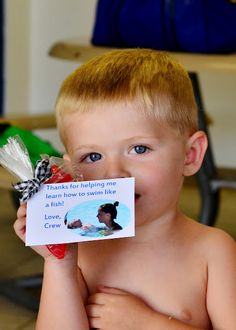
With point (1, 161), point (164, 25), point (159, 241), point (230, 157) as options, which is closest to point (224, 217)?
point (230, 157)

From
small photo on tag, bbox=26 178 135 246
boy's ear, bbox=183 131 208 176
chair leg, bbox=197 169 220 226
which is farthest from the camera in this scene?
chair leg, bbox=197 169 220 226

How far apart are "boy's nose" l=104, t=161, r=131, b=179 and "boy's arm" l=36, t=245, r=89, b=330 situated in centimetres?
11

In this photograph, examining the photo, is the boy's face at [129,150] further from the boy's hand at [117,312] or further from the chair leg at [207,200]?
the chair leg at [207,200]

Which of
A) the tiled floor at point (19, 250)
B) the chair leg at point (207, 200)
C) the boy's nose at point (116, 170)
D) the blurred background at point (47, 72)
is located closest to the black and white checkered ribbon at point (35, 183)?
the boy's nose at point (116, 170)

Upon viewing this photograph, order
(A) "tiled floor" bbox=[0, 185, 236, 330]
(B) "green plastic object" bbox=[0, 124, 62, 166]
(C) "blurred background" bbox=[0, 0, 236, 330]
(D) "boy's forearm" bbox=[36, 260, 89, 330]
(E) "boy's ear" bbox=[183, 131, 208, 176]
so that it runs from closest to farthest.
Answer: (D) "boy's forearm" bbox=[36, 260, 89, 330], (E) "boy's ear" bbox=[183, 131, 208, 176], (A) "tiled floor" bbox=[0, 185, 236, 330], (B) "green plastic object" bbox=[0, 124, 62, 166], (C) "blurred background" bbox=[0, 0, 236, 330]

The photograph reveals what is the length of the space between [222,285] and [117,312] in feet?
0.49

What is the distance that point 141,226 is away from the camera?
113cm

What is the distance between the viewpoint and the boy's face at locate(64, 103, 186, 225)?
106 cm

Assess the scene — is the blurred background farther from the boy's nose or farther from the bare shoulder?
the boy's nose

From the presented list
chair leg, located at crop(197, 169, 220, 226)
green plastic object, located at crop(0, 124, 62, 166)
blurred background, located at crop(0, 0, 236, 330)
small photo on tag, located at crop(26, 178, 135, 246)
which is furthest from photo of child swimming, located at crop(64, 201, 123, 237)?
blurred background, located at crop(0, 0, 236, 330)

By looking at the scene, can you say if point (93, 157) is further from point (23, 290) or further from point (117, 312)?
point (23, 290)

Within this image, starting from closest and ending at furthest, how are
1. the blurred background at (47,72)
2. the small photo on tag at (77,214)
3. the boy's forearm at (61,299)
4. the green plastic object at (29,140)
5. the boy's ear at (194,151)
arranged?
the small photo on tag at (77,214)
the boy's forearm at (61,299)
the boy's ear at (194,151)
the green plastic object at (29,140)
the blurred background at (47,72)

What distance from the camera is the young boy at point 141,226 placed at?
3.47ft

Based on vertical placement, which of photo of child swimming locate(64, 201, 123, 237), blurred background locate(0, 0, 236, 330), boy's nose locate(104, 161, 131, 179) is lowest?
blurred background locate(0, 0, 236, 330)
